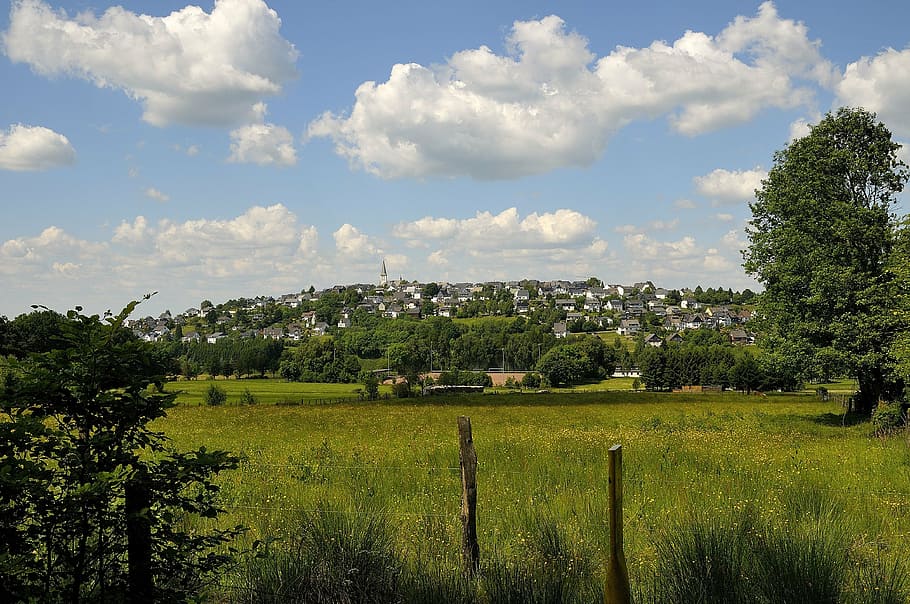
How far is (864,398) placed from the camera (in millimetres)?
28891

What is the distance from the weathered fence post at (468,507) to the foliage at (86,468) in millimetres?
2905

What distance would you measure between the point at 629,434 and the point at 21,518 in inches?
801

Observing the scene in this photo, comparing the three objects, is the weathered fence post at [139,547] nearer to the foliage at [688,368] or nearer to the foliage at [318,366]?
the foliage at [688,368]

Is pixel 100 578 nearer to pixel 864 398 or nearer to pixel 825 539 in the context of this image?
pixel 825 539

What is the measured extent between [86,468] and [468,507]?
13.3ft

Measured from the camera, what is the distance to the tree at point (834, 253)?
24.1 meters

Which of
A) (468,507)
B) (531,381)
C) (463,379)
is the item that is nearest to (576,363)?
(531,381)

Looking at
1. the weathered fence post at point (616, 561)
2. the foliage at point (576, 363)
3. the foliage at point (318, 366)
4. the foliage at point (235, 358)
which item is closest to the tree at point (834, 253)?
the weathered fence post at point (616, 561)

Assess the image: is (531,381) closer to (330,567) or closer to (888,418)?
(888,418)

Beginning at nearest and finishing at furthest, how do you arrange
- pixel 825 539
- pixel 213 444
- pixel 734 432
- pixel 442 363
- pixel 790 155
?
1. pixel 825 539
2. pixel 213 444
3. pixel 734 432
4. pixel 790 155
5. pixel 442 363

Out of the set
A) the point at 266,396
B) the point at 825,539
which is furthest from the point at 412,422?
→ the point at 266,396

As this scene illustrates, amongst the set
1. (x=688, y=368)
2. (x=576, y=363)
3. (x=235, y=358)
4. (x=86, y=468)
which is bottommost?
(x=688, y=368)

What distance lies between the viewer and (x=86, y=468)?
415cm

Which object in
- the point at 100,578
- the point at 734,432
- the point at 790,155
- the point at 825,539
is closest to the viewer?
the point at 100,578
